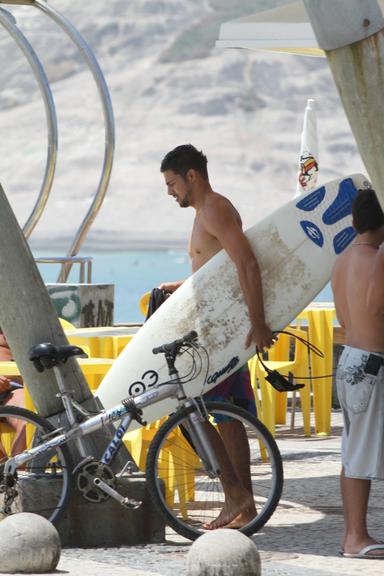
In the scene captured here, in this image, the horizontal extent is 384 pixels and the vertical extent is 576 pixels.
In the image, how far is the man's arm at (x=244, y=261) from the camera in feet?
19.5

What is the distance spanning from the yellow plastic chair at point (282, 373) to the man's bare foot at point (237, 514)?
103 inches

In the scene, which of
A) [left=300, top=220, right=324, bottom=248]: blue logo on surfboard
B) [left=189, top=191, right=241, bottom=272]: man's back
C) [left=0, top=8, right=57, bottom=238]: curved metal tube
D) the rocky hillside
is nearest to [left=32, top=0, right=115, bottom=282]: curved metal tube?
[left=0, top=8, right=57, bottom=238]: curved metal tube

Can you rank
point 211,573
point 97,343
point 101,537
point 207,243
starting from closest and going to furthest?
point 211,573
point 101,537
point 207,243
point 97,343

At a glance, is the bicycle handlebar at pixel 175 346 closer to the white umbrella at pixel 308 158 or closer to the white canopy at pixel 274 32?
the white canopy at pixel 274 32

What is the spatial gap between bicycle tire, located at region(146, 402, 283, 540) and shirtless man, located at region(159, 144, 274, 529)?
0.08 meters

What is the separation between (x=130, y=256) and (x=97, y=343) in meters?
94.8

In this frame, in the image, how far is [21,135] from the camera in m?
120

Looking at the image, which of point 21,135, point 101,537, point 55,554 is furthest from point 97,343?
point 21,135

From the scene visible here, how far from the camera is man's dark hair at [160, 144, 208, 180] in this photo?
238 inches

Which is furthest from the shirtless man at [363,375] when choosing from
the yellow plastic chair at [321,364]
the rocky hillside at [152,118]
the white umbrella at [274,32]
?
the rocky hillside at [152,118]

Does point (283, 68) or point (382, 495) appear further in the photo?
point (283, 68)

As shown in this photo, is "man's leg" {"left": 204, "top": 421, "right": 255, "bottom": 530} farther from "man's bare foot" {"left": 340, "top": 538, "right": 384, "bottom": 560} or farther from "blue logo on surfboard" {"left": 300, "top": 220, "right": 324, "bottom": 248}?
"blue logo on surfboard" {"left": 300, "top": 220, "right": 324, "bottom": 248}

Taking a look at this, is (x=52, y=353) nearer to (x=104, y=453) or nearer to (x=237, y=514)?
(x=104, y=453)

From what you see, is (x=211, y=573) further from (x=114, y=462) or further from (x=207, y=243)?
(x=207, y=243)
